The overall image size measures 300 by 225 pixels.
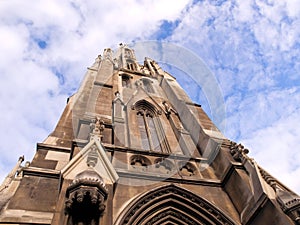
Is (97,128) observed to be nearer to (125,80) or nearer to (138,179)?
(138,179)

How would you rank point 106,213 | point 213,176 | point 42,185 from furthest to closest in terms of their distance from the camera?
point 213,176, point 42,185, point 106,213

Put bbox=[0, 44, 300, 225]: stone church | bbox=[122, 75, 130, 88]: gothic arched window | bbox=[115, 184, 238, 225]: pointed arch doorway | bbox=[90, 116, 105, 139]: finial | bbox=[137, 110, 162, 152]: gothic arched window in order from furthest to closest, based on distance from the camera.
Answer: bbox=[122, 75, 130, 88]: gothic arched window → bbox=[137, 110, 162, 152]: gothic arched window → bbox=[90, 116, 105, 139]: finial → bbox=[115, 184, 238, 225]: pointed arch doorway → bbox=[0, 44, 300, 225]: stone church

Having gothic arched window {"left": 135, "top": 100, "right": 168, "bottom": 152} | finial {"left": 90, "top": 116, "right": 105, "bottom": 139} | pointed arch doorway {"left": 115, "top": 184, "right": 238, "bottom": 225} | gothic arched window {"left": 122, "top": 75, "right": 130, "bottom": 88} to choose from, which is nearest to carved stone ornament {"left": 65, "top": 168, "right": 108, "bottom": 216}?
pointed arch doorway {"left": 115, "top": 184, "right": 238, "bottom": 225}

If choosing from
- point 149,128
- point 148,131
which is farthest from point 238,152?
point 149,128

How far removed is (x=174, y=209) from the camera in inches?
291

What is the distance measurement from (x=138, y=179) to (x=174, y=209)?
121cm

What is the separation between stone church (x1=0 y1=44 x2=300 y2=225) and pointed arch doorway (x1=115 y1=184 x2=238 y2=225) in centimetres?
2

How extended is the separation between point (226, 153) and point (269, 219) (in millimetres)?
2919

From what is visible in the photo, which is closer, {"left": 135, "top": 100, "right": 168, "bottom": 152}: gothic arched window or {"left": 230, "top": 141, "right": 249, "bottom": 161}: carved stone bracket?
{"left": 230, "top": 141, "right": 249, "bottom": 161}: carved stone bracket

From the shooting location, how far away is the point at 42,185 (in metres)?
6.75

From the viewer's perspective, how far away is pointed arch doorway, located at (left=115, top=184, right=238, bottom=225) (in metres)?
6.87

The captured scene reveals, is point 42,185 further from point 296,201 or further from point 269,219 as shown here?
point 296,201

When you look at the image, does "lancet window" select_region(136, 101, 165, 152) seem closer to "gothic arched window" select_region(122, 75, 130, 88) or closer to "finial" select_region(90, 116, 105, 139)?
"finial" select_region(90, 116, 105, 139)

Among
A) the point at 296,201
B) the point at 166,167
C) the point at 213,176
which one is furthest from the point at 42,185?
the point at 296,201
